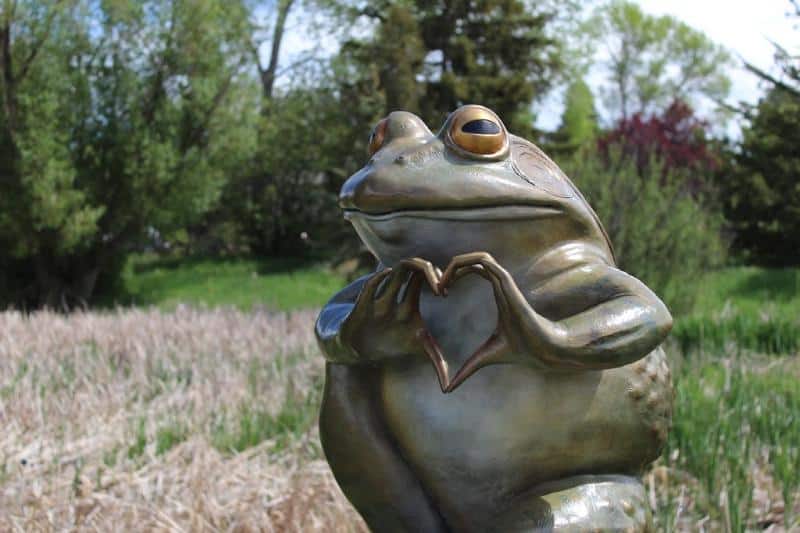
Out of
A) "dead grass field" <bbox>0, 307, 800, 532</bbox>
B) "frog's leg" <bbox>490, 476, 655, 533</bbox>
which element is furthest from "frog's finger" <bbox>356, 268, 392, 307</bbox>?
"dead grass field" <bbox>0, 307, 800, 532</bbox>

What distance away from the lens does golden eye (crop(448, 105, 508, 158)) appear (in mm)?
1093

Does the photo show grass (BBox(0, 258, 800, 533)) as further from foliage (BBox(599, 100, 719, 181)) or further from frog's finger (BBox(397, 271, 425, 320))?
foliage (BBox(599, 100, 719, 181))

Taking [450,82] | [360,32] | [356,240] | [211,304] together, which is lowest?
[211,304]

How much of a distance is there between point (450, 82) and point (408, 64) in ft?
6.91

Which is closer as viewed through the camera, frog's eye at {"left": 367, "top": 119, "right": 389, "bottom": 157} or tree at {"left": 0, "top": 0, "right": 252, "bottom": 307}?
frog's eye at {"left": 367, "top": 119, "right": 389, "bottom": 157}

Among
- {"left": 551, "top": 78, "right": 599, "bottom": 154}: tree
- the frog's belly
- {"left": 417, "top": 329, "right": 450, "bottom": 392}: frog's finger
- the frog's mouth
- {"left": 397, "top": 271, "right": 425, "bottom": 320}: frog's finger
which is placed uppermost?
{"left": 551, "top": 78, "right": 599, "bottom": 154}: tree

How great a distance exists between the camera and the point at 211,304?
9.32 m

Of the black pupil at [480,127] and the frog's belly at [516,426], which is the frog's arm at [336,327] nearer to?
the frog's belly at [516,426]

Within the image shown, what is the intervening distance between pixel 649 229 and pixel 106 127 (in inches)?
228

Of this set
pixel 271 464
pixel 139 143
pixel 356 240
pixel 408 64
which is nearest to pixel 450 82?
pixel 408 64

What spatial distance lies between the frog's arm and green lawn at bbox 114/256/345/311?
24.1 feet

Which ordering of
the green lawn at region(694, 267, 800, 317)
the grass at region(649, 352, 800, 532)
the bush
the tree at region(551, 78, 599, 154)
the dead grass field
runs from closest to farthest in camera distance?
1. the grass at region(649, 352, 800, 532)
2. the dead grass field
3. the bush
4. the green lawn at region(694, 267, 800, 317)
5. the tree at region(551, 78, 599, 154)

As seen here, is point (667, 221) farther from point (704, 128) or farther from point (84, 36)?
point (704, 128)

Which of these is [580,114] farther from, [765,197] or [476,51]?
[476,51]
